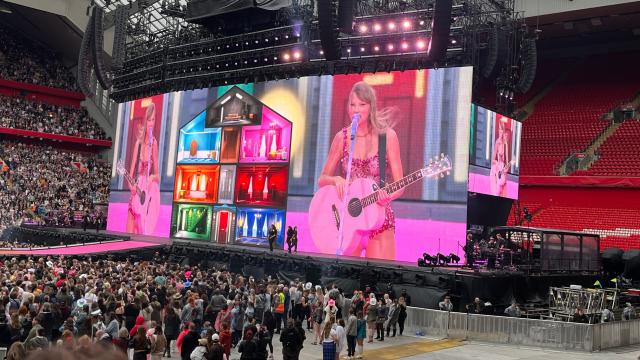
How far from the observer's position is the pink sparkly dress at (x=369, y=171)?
27906 mm

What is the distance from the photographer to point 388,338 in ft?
61.4

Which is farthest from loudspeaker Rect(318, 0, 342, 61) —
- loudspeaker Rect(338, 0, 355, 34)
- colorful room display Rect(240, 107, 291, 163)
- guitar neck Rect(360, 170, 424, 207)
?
colorful room display Rect(240, 107, 291, 163)

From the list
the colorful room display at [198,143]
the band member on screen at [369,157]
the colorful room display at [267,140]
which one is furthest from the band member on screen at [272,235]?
the colorful room display at [198,143]

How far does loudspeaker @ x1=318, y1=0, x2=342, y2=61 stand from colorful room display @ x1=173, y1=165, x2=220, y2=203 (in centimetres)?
1394

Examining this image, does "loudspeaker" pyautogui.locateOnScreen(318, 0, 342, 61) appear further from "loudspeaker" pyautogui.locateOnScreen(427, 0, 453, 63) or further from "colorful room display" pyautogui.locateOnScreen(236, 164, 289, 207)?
"colorful room display" pyautogui.locateOnScreen(236, 164, 289, 207)

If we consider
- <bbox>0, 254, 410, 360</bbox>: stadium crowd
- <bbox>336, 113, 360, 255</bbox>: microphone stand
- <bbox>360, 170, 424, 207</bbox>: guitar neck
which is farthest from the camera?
<bbox>336, 113, 360, 255</bbox>: microphone stand

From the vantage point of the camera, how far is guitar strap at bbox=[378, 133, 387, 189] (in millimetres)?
28464

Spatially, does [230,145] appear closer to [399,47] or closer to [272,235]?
[272,235]

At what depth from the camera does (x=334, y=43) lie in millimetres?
24172

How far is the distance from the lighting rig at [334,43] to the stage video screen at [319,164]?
83 centimetres

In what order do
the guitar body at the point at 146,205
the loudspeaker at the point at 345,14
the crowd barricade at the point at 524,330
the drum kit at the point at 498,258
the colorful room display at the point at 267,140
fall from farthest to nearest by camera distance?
1. the guitar body at the point at 146,205
2. the colorful room display at the point at 267,140
3. the drum kit at the point at 498,258
4. the loudspeaker at the point at 345,14
5. the crowd barricade at the point at 524,330

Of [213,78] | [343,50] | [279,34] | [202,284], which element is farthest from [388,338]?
[213,78]

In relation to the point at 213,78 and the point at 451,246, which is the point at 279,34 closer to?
the point at 213,78

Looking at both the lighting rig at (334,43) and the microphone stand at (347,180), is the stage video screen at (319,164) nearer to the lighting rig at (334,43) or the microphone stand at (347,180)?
the microphone stand at (347,180)
